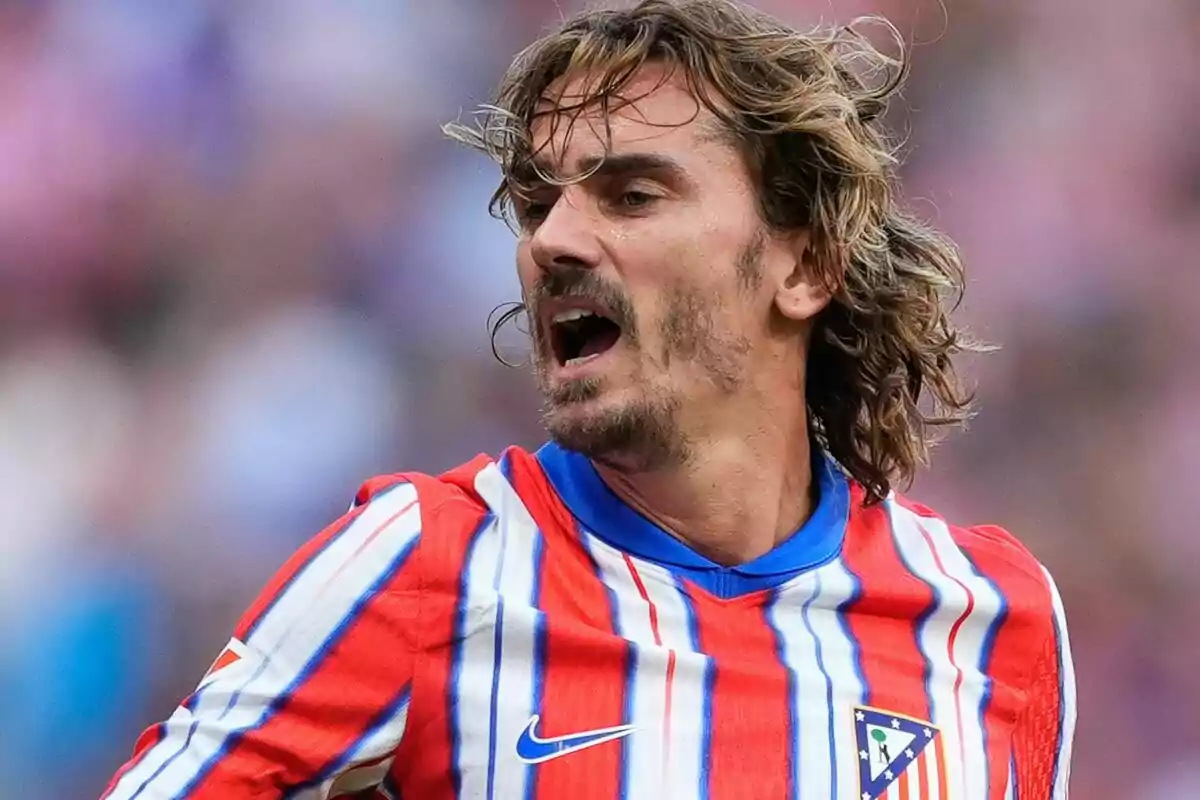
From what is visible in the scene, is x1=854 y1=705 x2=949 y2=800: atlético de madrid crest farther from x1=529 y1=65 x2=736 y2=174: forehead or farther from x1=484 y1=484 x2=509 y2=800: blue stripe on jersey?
x1=529 y1=65 x2=736 y2=174: forehead

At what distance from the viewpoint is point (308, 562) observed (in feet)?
3.09

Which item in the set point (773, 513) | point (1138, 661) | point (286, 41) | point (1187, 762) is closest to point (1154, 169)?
point (1138, 661)

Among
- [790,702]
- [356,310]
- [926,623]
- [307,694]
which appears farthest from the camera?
[356,310]

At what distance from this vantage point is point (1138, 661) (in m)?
1.74

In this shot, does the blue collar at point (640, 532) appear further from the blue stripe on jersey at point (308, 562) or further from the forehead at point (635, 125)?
the forehead at point (635, 125)

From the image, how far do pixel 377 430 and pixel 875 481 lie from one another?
25.7 inches

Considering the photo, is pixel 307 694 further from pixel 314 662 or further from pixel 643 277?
pixel 643 277

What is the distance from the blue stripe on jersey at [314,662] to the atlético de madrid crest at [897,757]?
1.21 ft

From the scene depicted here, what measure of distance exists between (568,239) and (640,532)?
242 mm

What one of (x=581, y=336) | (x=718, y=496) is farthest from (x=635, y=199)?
(x=718, y=496)

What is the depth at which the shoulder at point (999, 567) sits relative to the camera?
3.74ft

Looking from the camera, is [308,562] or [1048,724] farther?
[1048,724]

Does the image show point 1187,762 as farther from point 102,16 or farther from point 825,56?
point 102,16

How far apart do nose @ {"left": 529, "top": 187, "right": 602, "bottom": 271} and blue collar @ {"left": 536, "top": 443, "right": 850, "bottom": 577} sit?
6.0 inches
